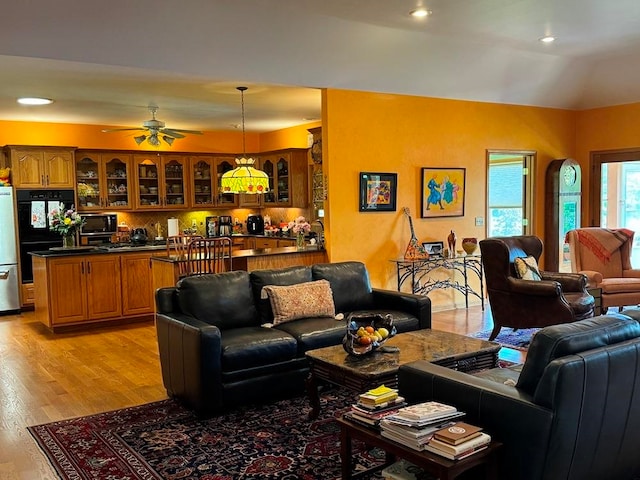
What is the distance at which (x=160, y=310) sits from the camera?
14.7 ft

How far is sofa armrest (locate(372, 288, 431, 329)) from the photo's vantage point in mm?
4883

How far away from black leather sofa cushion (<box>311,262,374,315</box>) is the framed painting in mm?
2319

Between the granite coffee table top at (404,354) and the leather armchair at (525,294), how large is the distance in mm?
1784

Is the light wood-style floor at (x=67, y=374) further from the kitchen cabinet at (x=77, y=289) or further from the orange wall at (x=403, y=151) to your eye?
the orange wall at (x=403, y=151)

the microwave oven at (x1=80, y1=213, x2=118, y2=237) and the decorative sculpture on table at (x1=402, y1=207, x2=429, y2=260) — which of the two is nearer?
the decorative sculpture on table at (x1=402, y1=207, x2=429, y2=260)

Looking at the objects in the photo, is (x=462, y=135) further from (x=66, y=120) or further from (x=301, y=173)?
(x=66, y=120)

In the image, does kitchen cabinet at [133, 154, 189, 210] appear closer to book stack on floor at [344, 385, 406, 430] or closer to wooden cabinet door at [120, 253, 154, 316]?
wooden cabinet door at [120, 253, 154, 316]

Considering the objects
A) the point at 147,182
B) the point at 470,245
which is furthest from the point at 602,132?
the point at 147,182

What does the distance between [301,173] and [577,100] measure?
420 cm

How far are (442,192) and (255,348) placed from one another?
13.6ft

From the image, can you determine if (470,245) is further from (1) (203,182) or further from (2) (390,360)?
(1) (203,182)

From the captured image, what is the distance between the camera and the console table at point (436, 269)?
279 inches

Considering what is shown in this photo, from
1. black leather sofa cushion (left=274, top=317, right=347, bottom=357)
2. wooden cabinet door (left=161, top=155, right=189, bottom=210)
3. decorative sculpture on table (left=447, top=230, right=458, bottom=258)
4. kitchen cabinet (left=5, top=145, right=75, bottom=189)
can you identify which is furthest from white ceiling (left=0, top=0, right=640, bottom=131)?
black leather sofa cushion (left=274, top=317, right=347, bottom=357)

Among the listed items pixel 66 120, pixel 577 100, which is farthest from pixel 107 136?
pixel 577 100
